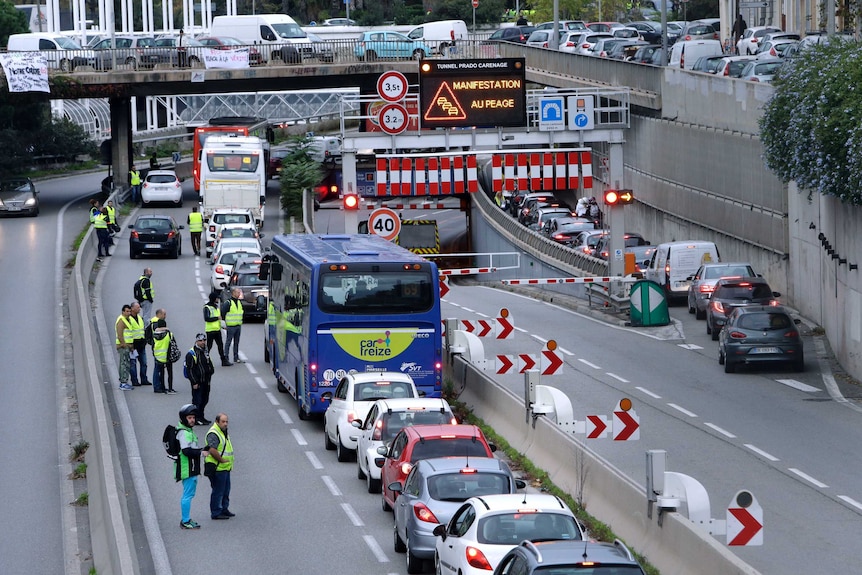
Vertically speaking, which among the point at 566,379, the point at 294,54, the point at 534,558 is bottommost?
the point at 566,379

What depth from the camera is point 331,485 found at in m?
20.9

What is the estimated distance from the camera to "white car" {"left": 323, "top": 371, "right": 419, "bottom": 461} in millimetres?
22125

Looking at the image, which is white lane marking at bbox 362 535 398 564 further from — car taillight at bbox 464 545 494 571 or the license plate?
the license plate

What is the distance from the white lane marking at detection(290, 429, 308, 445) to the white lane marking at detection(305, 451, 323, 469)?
32.7 inches

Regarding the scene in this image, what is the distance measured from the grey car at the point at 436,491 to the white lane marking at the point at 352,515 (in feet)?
6.30

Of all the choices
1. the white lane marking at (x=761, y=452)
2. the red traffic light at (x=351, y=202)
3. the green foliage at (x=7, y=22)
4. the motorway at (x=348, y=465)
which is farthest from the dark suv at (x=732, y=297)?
the green foliage at (x=7, y=22)

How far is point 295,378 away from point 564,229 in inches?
1183

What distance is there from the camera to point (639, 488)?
1611cm

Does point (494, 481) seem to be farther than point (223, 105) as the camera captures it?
No

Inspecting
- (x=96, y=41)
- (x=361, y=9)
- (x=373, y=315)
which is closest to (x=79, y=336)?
(x=373, y=315)

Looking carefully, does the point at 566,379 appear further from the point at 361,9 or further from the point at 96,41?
the point at 361,9

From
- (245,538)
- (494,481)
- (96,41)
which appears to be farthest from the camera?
(96,41)

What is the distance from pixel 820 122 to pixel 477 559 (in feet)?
60.1

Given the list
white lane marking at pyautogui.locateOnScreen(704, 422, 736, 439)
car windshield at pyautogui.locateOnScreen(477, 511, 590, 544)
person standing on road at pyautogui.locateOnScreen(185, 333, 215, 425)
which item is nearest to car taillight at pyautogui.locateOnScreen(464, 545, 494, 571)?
car windshield at pyautogui.locateOnScreen(477, 511, 590, 544)
